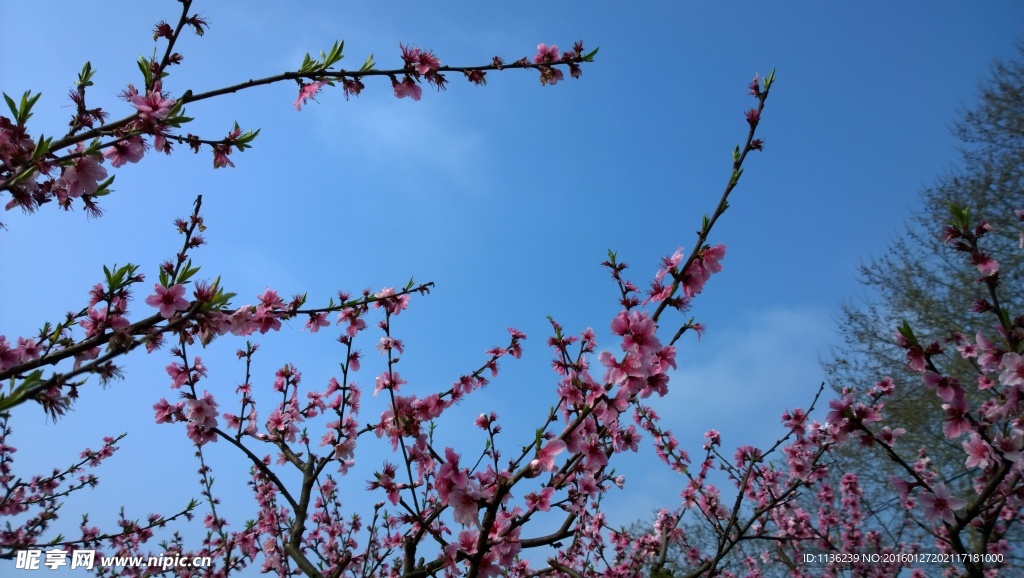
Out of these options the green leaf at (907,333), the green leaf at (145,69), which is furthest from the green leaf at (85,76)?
the green leaf at (907,333)

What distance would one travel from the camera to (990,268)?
277 cm

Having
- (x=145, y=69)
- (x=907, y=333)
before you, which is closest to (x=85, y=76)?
(x=145, y=69)

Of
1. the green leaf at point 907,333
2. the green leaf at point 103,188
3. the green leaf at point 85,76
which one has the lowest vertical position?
the green leaf at point 907,333

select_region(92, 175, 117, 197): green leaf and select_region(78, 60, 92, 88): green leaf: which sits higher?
select_region(78, 60, 92, 88): green leaf

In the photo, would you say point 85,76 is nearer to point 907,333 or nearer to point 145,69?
point 145,69

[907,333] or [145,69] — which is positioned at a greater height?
[145,69]

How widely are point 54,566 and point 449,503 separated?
188 inches

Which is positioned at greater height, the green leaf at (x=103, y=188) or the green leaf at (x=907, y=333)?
the green leaf at (x=103, y=188)

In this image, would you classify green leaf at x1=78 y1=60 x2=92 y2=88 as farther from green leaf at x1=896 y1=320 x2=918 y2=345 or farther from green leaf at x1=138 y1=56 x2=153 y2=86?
green leaf at x1=896 y1=320 x2=918 y2=345

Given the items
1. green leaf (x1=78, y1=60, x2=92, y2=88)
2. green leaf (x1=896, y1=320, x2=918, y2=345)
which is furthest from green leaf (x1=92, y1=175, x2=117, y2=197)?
green leaf (x1=896, y1=320, x2=918, y2=345)

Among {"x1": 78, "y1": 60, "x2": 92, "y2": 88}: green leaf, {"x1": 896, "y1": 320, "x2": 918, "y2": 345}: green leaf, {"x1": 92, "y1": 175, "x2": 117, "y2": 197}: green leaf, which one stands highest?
{"x1": 78, "y1": 60, "x2": 92, "y2": 88}: green leaf

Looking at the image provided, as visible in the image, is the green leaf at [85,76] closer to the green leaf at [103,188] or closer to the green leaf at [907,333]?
the green leaf at [103,188]

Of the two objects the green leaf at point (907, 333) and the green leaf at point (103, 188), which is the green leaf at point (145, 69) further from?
the green leaf at point (907, 333)

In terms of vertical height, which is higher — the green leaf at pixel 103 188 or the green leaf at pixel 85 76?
the green leaf at pixel 85 76
